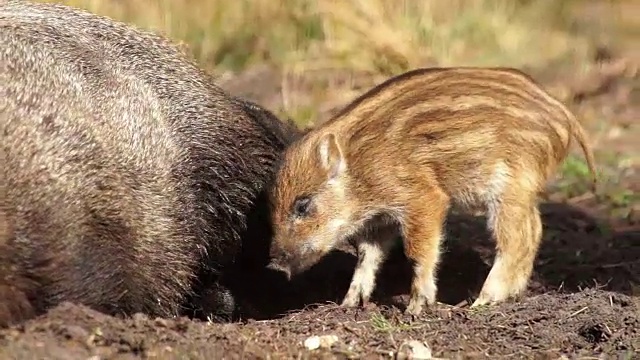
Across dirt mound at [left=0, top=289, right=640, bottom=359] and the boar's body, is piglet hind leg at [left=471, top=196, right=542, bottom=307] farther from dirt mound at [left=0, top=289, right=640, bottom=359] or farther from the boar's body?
the boar's body

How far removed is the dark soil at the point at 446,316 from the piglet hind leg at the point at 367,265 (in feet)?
0.38

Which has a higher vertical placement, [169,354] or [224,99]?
[224,99]

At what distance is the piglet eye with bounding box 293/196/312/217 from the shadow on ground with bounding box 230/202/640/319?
496 mm

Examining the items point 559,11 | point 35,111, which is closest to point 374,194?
point 35,111

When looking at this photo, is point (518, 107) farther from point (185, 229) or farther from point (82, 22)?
point (82, 22)

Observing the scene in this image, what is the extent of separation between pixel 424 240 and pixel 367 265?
0.46 metres

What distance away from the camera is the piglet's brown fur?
16.5ft

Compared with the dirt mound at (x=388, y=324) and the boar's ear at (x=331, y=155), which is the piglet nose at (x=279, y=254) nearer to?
the dirt mound at (x=388, y=324)

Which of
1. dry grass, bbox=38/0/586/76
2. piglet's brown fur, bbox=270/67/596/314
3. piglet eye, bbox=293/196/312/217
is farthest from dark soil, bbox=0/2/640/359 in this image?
dry grass, bbox=38/0/586/76

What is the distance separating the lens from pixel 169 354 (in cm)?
387

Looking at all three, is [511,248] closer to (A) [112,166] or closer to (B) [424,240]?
(B) [424,240]

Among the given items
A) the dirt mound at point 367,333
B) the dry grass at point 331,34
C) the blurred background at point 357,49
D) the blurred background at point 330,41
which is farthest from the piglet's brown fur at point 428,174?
the dry grass at point 331,34

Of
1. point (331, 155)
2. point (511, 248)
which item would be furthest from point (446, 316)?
point (331, 155)

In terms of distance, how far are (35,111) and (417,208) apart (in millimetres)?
1550
